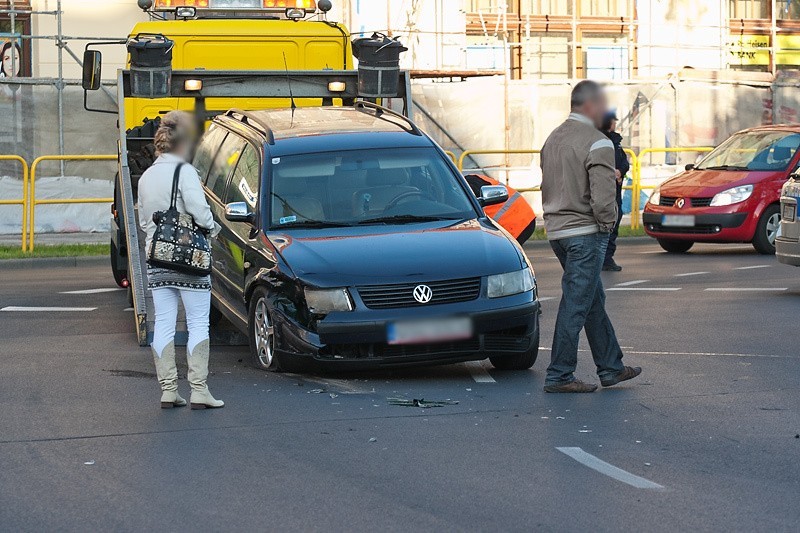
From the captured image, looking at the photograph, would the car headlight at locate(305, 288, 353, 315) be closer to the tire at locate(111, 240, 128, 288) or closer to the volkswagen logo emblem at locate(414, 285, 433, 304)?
the volkswagen logo emblem at locate(414, 285, 433, 304)

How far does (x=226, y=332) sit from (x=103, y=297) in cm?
338

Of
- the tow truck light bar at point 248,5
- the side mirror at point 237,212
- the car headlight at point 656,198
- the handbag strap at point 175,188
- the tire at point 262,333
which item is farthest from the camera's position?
the car headlight at point 656,198

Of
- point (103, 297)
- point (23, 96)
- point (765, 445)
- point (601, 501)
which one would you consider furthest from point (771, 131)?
point (601, 501)

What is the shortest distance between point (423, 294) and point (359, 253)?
53 cm

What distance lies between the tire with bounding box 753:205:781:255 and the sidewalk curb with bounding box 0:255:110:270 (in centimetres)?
825

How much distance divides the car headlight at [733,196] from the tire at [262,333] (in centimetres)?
1051

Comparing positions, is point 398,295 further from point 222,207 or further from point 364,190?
point 222,207

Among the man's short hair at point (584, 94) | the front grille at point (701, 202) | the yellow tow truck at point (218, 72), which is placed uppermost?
the yellow tow truck at point (218, 72)

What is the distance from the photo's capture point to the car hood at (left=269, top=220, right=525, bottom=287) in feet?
31.2

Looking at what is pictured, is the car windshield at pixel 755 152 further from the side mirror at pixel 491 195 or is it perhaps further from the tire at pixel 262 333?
the tire at pixel 262 333

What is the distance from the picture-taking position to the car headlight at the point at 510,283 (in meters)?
9.66

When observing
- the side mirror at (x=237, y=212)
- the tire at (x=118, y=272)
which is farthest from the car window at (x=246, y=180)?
the tire at (x=118, y=272)

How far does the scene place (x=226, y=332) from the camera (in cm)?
1241

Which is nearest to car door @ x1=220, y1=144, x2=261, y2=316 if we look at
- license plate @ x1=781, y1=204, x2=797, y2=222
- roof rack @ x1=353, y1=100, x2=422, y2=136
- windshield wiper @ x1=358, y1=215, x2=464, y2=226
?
windshield wiper @ x1=358, y1=215, x2=464, y2=226
